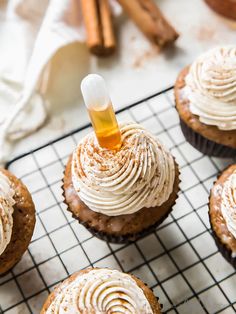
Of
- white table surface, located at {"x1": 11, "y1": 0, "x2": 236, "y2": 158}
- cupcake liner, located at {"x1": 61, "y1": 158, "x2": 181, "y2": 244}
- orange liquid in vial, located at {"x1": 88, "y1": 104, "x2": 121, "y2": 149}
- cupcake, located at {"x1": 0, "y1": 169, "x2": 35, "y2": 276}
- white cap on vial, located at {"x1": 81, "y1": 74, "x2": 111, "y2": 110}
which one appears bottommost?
cupcake liner, located at {"x1": 61, "y1": 158, "x2": 181, "y2": 244}

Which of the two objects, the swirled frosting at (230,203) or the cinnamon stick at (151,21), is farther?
the cinnamon stick at (151,21)

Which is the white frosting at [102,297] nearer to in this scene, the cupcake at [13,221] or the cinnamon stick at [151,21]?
the cupcake at [13,221]

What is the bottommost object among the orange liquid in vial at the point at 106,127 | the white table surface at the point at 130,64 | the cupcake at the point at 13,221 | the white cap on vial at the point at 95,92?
the white table surface at the point at 130,64

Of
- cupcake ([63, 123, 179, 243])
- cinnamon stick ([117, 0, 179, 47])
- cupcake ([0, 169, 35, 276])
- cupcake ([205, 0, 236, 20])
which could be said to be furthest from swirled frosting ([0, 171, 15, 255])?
cupcake ([205, 0, 236, 20])

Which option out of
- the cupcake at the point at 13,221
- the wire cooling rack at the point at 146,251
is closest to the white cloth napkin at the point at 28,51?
the wire cooling rack at the point at 146,251

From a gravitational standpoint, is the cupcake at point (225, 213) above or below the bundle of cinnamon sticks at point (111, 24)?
below

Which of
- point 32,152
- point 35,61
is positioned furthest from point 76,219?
point 35,61

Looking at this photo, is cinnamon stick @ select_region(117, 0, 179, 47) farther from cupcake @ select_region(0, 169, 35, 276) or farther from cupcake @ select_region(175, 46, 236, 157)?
cupcake @ select_region(0, 169, 35, 276)

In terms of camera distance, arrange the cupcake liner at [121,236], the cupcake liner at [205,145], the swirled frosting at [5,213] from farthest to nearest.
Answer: the cupcake liner at [205,145], the cupcake liner at [121,236], the swirled frosting at [5,213]
